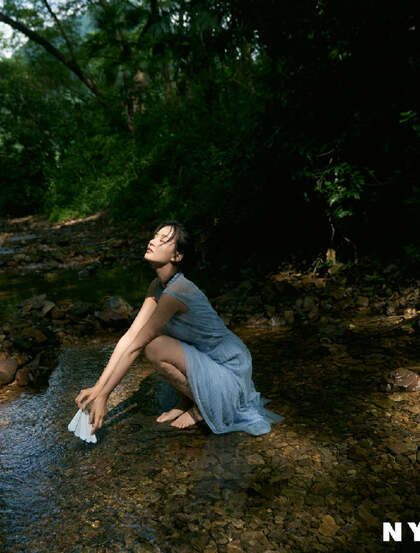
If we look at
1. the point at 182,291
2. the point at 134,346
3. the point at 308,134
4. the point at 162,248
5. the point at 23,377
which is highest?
the point at 308,134

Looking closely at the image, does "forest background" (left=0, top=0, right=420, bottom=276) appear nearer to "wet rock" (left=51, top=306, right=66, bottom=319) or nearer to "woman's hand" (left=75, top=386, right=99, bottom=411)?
"wet rock" (left=51, top=306, right=66, bottom=319)

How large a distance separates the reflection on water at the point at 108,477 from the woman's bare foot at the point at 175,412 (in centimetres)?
7

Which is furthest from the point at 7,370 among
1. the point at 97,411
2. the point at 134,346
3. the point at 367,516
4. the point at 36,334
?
the point at 367,516

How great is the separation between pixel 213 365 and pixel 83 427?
2.67ft

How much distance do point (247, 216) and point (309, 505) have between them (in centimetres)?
514

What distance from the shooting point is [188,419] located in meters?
2.90

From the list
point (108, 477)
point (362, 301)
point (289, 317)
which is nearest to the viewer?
point (108, 477)

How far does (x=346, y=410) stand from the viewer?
2.99 metres

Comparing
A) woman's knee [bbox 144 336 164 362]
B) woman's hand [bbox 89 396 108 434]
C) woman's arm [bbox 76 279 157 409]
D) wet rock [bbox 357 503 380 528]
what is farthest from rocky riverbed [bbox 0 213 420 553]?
woman's knee [bbox 144 336 164 362]

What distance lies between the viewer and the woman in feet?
8.48

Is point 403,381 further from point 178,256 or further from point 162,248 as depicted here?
point 162,248

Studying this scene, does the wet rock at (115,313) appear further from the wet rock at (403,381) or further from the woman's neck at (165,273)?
the wet rock at (403,381)

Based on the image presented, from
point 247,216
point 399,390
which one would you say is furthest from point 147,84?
point 399,390

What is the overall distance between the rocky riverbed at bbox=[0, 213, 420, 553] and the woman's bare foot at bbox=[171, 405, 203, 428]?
57mm
